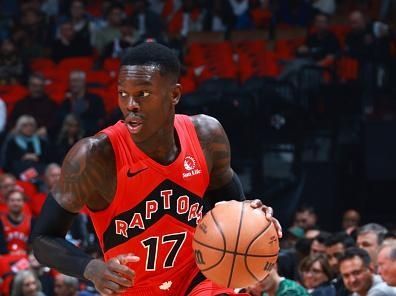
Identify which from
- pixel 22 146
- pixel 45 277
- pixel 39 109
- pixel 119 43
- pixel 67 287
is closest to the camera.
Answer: pixel 67 287

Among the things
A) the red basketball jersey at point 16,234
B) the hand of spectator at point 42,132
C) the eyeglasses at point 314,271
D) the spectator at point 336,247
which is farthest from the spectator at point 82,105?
the eyeglasses at point 314,271

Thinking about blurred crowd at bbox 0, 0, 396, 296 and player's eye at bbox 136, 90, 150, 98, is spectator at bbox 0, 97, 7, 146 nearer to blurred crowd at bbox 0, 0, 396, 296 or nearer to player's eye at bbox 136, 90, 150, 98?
blurred crowd at bbox 0, 0, 396, 296

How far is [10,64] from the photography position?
1614cm

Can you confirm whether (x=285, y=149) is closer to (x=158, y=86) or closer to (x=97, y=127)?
(x=97, y=127)

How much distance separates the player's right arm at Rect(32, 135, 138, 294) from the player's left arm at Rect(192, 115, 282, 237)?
57cm

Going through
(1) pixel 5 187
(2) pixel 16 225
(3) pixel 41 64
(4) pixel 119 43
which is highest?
(4) pixel 119 43

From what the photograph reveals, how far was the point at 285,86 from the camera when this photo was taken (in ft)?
48.0

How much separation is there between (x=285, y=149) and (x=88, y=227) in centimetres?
297

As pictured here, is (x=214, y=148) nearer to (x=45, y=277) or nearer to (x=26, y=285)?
(x=26, y=285)

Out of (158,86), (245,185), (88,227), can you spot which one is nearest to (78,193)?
(158,86)

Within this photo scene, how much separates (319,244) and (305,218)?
2723mm

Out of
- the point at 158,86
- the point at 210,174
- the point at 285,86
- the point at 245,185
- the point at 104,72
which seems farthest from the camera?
the point at 104,72

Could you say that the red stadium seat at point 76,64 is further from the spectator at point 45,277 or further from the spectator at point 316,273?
the spectator at point 316,273

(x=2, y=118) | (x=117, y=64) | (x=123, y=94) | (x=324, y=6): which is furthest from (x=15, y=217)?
(x=324, y=6)
